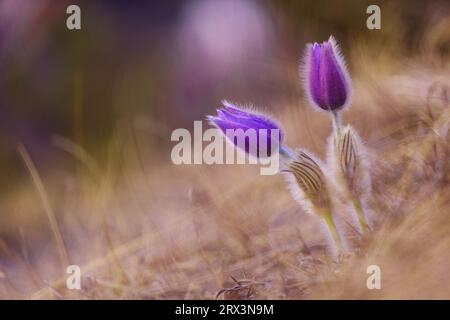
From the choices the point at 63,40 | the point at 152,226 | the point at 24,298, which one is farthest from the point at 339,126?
the point at 24,298

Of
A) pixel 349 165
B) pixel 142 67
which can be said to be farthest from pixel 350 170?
pixel 142 67

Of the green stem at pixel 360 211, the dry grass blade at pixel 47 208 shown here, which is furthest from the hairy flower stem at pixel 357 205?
the dry grass blade at pixel 47 208

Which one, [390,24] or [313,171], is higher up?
[390,24]

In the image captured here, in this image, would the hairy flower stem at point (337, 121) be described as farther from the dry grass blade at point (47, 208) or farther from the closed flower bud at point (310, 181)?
the dry grass blade at point (47, 208)

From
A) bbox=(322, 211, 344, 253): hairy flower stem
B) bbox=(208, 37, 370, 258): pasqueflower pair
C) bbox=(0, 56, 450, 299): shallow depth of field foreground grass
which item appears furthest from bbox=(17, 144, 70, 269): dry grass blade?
bbox=(322, 211, 344, 253): hairy flower stem

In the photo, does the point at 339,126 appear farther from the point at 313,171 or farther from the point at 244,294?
the point at 244,294

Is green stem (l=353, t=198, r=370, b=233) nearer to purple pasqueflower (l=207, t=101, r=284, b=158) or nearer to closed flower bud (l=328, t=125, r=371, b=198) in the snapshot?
closed flower bud (l=328, t=125, r=371, b=198)
